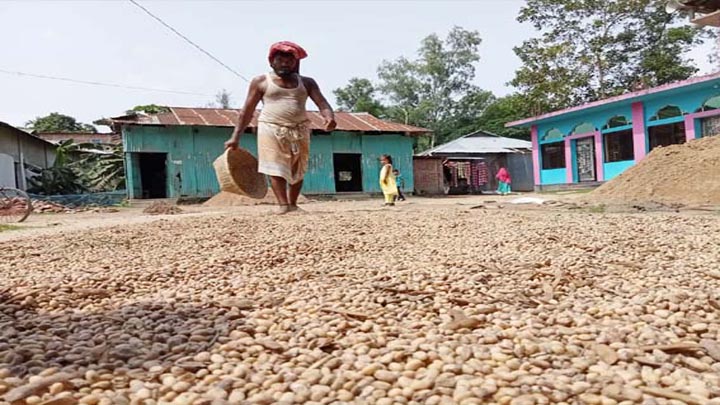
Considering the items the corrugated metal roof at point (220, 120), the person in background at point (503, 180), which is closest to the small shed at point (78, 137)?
the corrugated metal roof at point (220, 120)

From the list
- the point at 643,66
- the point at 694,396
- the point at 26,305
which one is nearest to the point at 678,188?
the point at 694,396

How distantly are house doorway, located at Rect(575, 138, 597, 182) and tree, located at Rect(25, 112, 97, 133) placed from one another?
27475mm

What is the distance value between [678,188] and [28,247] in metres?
8.04

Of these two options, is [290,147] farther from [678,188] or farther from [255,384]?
[678,188]

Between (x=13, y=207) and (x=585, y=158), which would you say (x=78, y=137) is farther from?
(x=585, y=158)

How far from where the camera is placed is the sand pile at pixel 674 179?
24.0ft

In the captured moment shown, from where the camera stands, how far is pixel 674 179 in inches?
315

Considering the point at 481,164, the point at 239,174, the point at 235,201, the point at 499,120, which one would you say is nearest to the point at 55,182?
the point at 235,201

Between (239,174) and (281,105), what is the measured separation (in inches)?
36.2

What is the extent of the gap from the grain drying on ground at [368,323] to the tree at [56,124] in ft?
106

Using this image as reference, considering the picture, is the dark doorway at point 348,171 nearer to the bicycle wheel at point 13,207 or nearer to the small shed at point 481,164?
the small shed at point 481,164

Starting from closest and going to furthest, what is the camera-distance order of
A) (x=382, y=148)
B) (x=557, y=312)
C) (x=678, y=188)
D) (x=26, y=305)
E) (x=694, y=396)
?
(x=694, y=396), (x=557, y=312), (x=26, y=305), (x=678, y=188), (x=382, y=148)

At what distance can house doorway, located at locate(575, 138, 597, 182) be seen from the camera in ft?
48.7

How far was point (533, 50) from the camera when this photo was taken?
65.8ft
